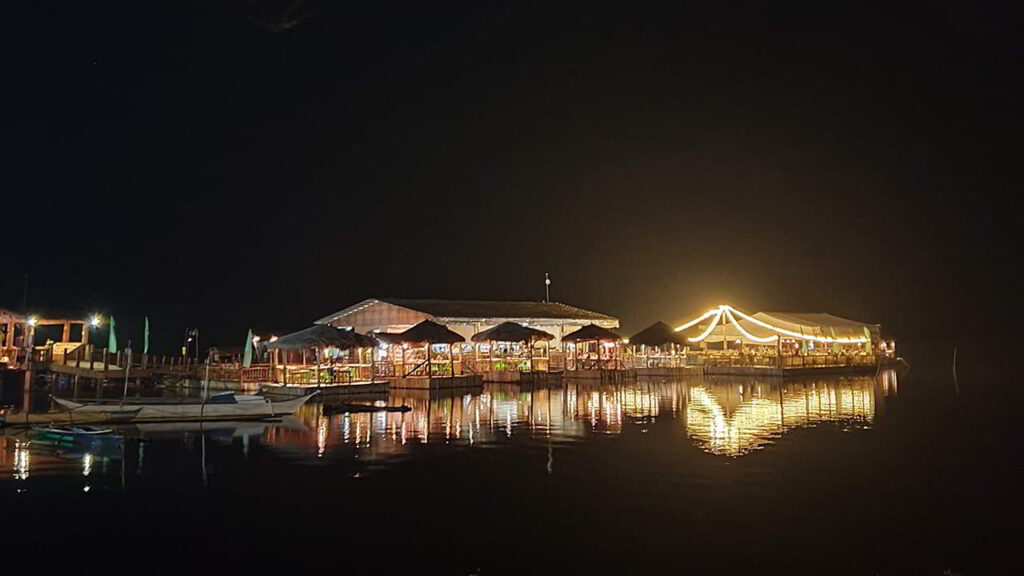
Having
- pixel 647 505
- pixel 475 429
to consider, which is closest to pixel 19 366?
pixel 475 429

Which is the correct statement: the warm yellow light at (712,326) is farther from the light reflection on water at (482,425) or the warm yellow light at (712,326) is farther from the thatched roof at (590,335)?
the light reflection on water at (482,425)

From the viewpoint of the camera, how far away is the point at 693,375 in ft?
132

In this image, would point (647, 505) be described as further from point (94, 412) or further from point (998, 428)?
point (94, 412)

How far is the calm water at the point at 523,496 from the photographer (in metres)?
9.20

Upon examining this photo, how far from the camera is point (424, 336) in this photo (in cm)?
3091

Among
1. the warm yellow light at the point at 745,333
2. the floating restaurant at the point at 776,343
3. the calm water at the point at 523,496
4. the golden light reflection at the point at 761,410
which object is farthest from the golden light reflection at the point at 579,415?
Answer: the warm yellow light at the point at 745,333

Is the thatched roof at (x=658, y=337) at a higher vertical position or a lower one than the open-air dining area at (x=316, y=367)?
higher

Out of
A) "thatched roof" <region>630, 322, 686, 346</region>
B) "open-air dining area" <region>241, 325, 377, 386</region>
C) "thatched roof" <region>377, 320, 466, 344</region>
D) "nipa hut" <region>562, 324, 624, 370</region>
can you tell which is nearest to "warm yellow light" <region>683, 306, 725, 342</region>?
"nipa hut" <region>562, 324, 624, 370</region>

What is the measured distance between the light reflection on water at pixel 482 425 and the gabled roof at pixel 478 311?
8.03 m

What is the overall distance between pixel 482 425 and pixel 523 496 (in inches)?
308

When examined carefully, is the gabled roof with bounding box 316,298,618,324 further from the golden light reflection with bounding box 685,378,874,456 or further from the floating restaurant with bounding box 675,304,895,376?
the golden light reflection with bounding box 685,378,874,456

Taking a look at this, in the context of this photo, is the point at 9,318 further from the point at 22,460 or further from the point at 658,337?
the point at 658,337

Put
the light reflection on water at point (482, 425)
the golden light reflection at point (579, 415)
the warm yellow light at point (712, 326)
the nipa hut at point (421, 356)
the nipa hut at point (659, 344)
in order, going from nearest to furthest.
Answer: the light reflection on water at point (482, 425) → the golden light reflection at point (579, 415) → the nipa hut at point (421, 356) → the nipa hut at point (659, 344) → the warm yellow light at point (712, 326)

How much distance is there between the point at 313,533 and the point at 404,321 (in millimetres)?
28059
